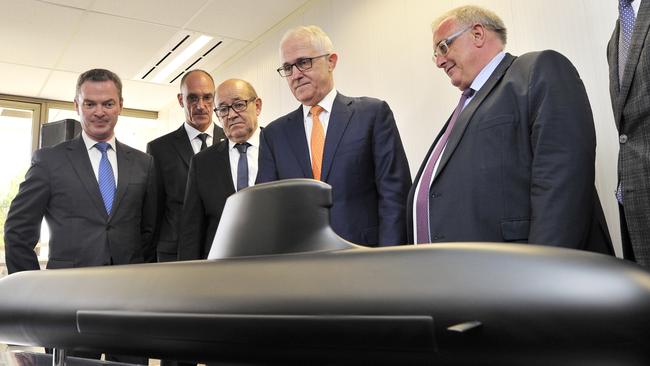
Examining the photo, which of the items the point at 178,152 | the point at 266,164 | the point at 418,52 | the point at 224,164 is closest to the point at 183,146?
the point at 178,152

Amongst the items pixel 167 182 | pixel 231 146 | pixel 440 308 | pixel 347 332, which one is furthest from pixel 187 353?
pixel 167 182

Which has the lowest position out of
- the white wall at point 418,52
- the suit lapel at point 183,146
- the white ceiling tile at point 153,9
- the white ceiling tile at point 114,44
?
the suit lapel at point 183,146

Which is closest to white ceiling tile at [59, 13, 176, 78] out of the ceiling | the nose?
the ceiling

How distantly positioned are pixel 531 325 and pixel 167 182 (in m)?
2.01

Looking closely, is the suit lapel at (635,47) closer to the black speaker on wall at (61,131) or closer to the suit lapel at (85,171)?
the suit lapel at (85,171)

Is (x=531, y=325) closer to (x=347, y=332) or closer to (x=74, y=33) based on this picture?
(x=347, y=332)

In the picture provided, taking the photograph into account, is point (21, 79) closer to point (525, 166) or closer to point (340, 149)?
point (340, 149)

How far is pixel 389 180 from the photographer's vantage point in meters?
1.59

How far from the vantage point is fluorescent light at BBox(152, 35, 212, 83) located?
4.25m

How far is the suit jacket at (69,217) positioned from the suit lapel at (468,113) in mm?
1191

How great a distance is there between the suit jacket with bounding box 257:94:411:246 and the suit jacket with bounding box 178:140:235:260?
15.2 inches

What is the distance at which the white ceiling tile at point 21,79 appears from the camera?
15.1 feet

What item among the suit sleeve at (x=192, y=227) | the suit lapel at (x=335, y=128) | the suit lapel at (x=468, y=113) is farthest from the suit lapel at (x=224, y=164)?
the suit lapel at (x=468, y=113)

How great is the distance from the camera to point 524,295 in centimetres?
49
